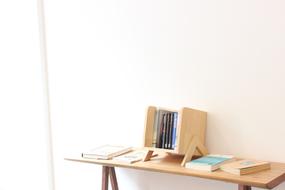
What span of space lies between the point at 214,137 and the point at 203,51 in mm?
451

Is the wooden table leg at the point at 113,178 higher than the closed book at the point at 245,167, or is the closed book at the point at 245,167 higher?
the closed book at the point at 245,167

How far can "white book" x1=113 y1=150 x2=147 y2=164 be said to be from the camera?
6.66ft

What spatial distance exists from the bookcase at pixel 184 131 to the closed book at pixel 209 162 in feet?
0.18

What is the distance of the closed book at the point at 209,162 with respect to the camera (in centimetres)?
179

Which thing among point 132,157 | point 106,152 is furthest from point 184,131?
point 106,152

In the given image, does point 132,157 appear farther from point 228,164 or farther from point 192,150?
point 228,164

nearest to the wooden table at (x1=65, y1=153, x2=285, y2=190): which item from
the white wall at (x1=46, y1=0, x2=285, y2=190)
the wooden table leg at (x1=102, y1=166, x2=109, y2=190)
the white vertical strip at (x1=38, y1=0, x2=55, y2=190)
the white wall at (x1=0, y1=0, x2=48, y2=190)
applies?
the wooden table leg at (x1=102, y1=166, x2=109, y2=190)

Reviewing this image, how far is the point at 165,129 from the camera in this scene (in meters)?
2.02

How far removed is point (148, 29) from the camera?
227 cm

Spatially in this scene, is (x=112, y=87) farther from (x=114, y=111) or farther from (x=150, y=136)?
(x=150, y=136)

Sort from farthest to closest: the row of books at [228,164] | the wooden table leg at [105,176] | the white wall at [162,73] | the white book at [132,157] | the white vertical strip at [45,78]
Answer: the white vertical strip at [45,78] < the wooden table leg at [105,176] < the white book at [132,157] < the white wall at [162,73] < the row of books at [228,164]

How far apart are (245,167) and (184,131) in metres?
0.35

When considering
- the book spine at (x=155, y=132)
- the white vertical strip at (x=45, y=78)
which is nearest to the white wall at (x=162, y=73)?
the white vertical strip at (x=45, y=78)

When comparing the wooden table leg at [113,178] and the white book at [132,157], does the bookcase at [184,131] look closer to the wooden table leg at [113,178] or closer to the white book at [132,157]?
the white book at [132,157]
